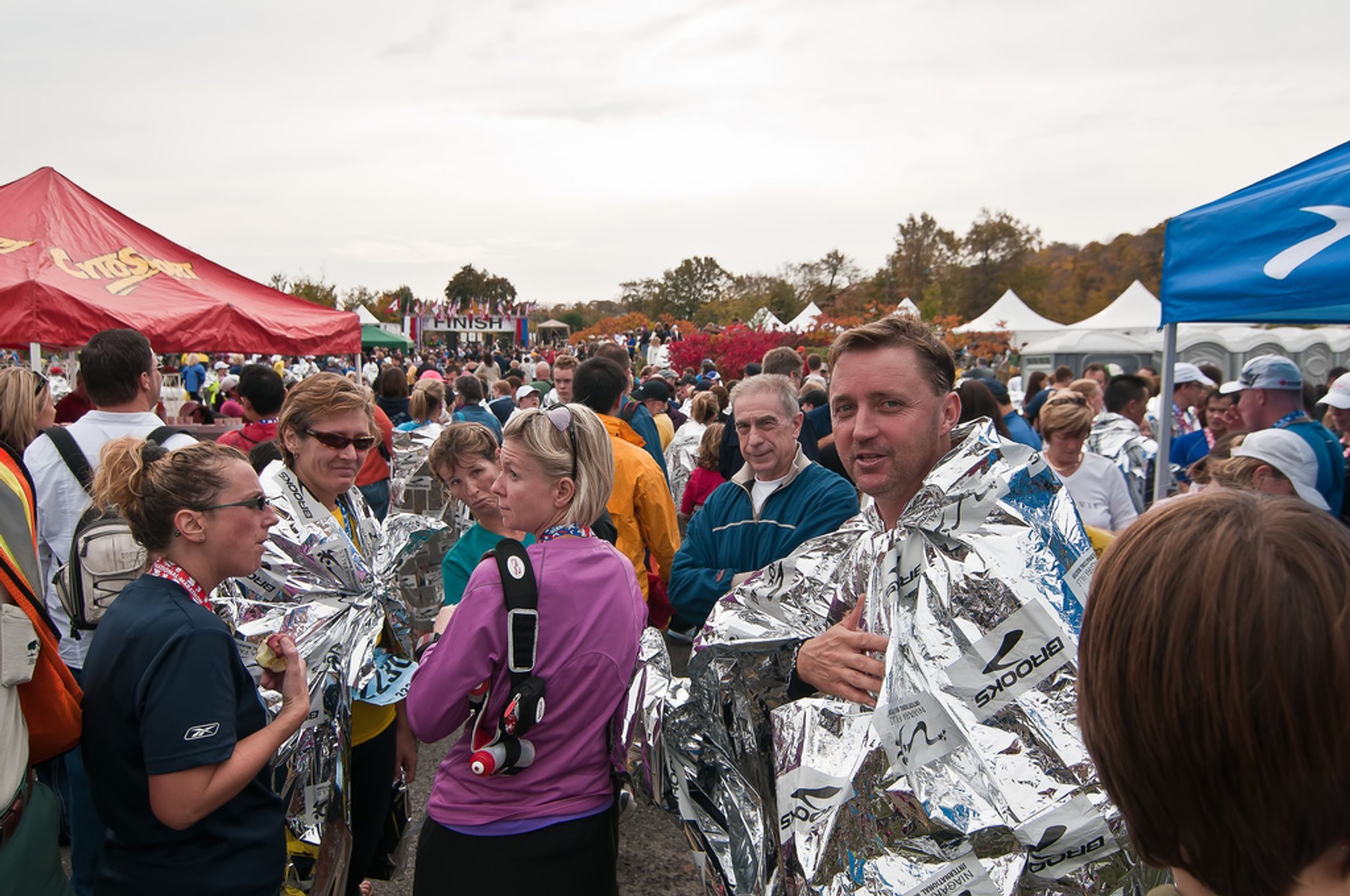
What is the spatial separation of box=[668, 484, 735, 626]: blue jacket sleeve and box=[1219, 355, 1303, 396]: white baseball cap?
327 cm

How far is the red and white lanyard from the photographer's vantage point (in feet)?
6.74

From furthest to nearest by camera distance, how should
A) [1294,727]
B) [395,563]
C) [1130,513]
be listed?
[1130,513] < [395,563] < [1294,727]

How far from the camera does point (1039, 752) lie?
4.39 ft

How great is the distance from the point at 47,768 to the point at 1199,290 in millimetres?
4901

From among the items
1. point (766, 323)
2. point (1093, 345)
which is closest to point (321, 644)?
point (1093, 345)

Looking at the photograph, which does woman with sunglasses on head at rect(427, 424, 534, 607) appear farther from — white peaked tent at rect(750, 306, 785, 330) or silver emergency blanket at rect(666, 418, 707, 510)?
white peaked tent at rect(750, 306, 785, 330)

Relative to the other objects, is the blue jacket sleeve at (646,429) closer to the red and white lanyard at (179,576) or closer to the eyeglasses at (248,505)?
the eyeglasses at (248,505)

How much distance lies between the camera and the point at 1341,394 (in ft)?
13.9

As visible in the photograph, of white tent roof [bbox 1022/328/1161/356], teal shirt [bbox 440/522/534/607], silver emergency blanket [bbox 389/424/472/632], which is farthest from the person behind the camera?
white tent roof [bbox 1022/328/1161/356]

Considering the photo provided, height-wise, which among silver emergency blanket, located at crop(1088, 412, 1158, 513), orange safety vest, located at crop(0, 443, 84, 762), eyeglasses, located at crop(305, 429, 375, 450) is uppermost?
eyeglasses, located at crop(305, 429, 375, 450)

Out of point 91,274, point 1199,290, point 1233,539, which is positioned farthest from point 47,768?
point 1199,290

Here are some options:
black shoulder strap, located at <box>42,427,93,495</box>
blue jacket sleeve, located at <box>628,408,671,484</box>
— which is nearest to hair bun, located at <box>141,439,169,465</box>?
black shoulder strap, located at <box>42,427,93,495</box>

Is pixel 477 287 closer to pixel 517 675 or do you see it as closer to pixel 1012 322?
pixel 1012 322

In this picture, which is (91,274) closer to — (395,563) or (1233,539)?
(395,563)
